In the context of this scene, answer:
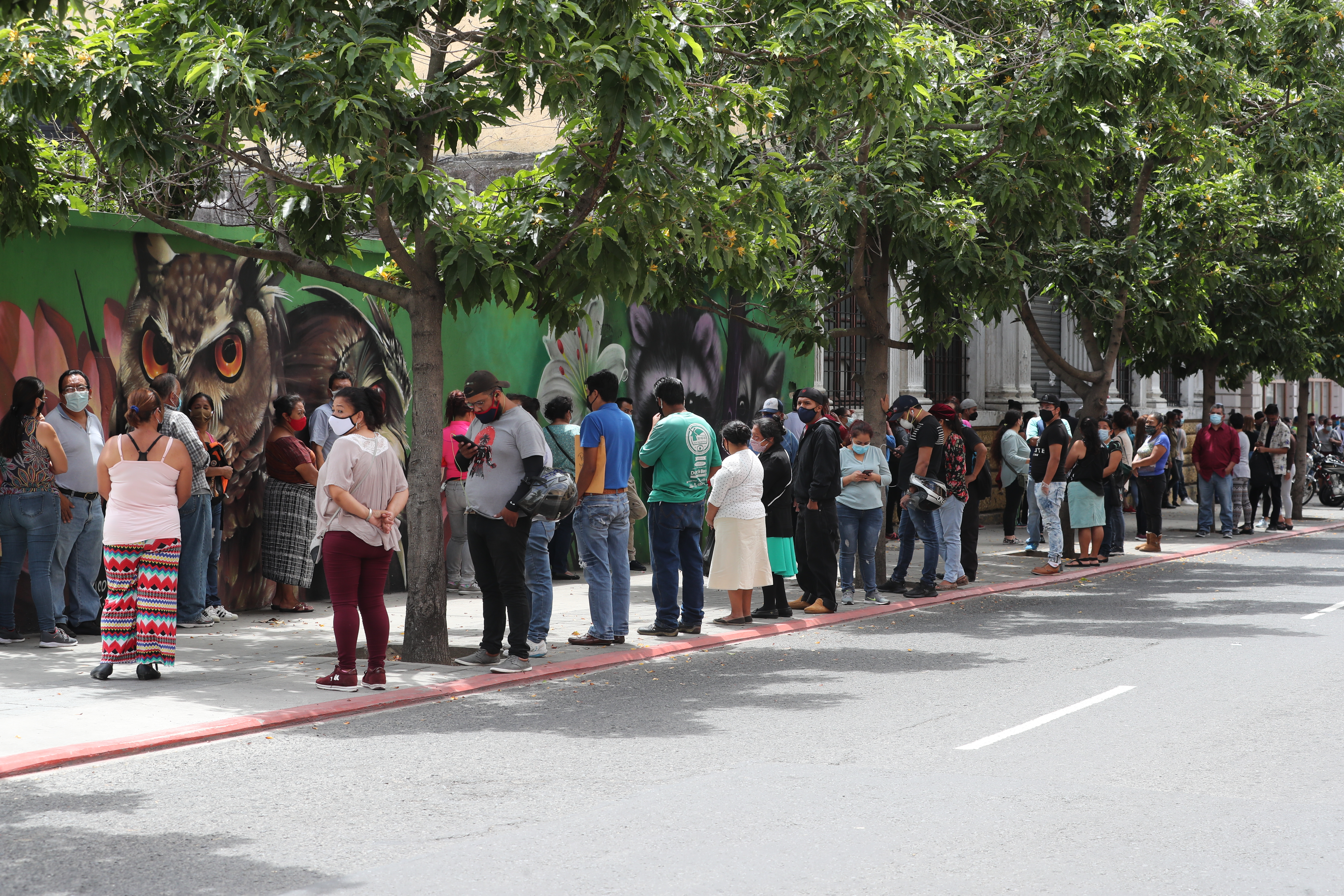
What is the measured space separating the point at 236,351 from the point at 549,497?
445 centimetres

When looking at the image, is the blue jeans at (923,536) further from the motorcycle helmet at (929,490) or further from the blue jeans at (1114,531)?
the blue jeans at (1114,531)

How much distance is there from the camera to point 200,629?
11.7 meters

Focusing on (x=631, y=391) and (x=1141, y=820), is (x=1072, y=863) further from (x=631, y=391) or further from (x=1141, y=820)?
(x=631, y=391)

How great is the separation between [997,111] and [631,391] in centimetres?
571

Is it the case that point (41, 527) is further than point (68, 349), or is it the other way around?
point (68, 349)

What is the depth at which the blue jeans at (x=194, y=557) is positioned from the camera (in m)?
11.5

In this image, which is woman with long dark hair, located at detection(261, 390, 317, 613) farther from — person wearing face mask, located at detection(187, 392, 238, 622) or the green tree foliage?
the green tree foliage

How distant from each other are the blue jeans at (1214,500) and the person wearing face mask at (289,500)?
15783 millimetres

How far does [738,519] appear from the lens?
1188 cm

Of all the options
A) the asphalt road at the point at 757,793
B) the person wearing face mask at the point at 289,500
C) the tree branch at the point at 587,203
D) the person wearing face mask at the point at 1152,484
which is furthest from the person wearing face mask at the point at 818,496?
the person wearing face mask at the point at 1152,484

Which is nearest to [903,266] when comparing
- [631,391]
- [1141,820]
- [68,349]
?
[631,391]

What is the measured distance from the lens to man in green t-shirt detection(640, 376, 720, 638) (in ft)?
37.7

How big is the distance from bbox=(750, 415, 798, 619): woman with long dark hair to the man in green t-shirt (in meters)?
1.08

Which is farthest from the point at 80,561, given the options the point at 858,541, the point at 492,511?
the point at 858,541
